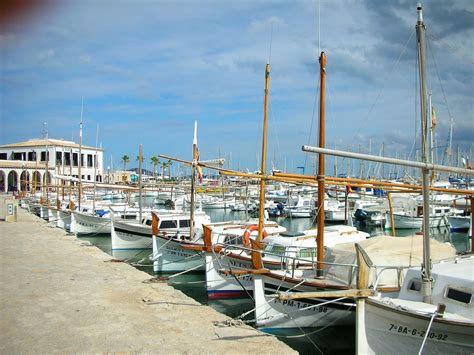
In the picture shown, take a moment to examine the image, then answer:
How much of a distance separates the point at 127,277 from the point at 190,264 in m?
7.85

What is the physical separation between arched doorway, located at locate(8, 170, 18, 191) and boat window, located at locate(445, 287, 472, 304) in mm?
91876

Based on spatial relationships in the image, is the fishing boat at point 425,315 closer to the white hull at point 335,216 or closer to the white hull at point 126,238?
the white hull at point 126,238

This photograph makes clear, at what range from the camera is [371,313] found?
1010 centimetres

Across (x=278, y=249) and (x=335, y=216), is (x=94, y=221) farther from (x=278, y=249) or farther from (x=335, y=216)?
(x=335, y=216)

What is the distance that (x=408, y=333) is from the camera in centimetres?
977

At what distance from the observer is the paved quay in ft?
30.1

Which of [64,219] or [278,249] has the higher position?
[278,249]

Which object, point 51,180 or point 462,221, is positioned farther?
point 51,180

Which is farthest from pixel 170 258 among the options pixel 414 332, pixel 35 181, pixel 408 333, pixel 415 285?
pixel 35 181

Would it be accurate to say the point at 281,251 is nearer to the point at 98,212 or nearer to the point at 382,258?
the point at 382,258

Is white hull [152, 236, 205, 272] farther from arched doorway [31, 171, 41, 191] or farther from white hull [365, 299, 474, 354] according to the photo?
arched doorway [31, 171, 41, 191]

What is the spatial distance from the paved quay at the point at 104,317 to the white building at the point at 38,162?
7424 centimetres

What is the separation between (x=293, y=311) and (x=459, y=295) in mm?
4942

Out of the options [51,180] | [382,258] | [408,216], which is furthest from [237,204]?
[382,258]
